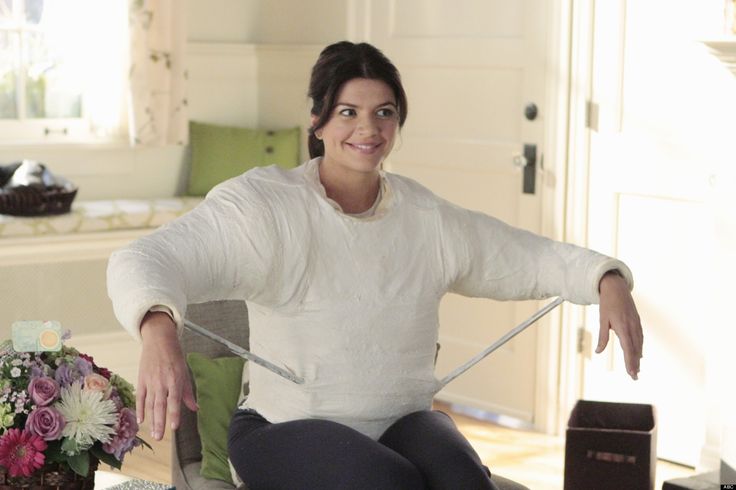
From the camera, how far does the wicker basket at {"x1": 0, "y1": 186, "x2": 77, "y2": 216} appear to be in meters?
4.26

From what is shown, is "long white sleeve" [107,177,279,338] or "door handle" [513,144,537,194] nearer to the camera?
"long white sleeve" [107,177,279,338]

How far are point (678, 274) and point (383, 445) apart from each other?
1.91 m

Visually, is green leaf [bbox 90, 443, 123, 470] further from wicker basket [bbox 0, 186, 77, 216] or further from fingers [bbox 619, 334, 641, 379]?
wicker basket [bbox 0, 186, 77, 216]

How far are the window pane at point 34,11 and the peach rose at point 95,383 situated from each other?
2.91m

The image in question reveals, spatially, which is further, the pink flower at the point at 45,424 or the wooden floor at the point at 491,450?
the wooden floor at the point at 491,450

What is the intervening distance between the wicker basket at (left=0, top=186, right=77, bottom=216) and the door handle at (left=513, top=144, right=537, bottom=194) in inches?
61.6

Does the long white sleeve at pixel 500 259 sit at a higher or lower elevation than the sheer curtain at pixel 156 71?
lower

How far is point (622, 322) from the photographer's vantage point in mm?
2121

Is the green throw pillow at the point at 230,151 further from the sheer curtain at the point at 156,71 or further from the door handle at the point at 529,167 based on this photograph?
the door handle at the point at 529,167

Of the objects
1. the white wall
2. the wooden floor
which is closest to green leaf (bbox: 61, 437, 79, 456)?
the wooden floor

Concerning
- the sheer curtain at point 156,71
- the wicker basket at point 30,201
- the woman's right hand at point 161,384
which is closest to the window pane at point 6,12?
the sheer curtain at point 156,71

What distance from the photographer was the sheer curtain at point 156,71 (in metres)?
4.57

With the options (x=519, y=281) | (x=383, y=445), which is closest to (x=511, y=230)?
(x=519, y=281)

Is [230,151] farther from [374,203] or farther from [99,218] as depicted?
[374,203]
